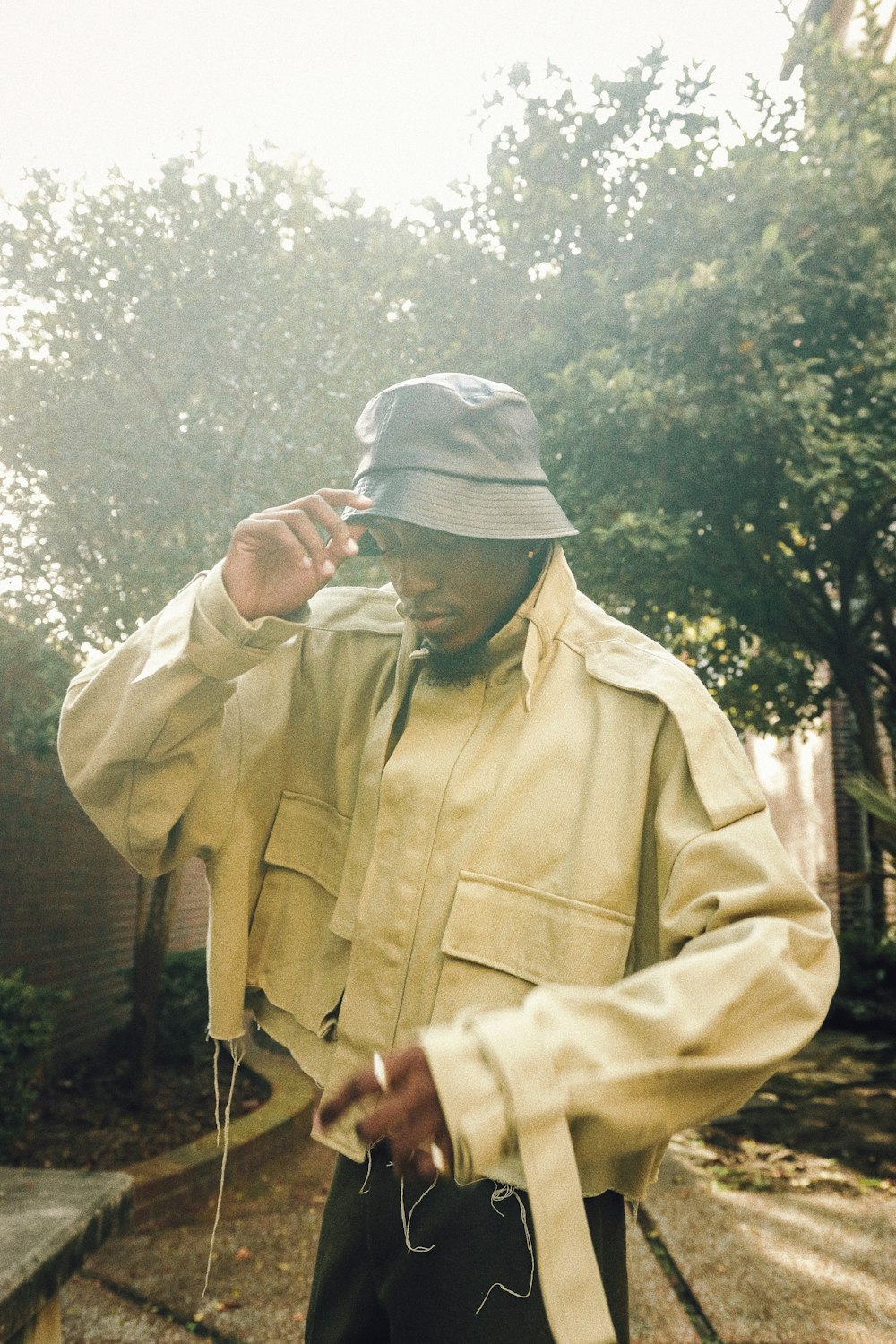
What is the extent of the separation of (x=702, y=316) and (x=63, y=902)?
5884 mm

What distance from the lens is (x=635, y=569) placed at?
251 inches

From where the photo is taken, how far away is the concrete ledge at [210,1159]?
498 cm

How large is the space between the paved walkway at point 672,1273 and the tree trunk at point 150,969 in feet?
4.89

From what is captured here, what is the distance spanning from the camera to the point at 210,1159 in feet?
18.0

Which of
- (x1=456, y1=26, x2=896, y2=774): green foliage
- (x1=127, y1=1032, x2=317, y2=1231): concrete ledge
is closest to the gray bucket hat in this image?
(x1=127, y1=1032, x2=317, y2=1231): concrete ledge

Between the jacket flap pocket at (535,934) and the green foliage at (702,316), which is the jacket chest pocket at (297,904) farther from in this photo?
the green foliage at (702,316)

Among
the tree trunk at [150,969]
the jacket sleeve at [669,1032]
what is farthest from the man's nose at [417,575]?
the tree trunk at [150,969]

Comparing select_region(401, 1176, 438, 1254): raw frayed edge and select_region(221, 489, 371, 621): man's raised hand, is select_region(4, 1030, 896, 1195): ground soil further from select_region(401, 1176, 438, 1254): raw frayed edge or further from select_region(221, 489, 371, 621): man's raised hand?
select_region(221, 489, 371, 621): man's raised hand

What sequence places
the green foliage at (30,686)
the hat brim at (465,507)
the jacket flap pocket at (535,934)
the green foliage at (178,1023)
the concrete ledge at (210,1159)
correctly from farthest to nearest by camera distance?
1. the green foliage at (178,1023)
2. the green foliage at (30,686)
3. the concrete ledge at (210,1159)
4. the hat brim at (465,507)
5. the jacket flap pocket at (535,934)

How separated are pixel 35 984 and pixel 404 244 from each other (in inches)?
218

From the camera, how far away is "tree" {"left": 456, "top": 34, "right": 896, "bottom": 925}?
637 centimetres

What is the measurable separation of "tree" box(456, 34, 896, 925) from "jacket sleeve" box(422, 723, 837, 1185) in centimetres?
487

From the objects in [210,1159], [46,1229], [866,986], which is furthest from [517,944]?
[866,986]

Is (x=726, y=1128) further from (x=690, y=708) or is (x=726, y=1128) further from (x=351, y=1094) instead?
(x=351, y=1094)
